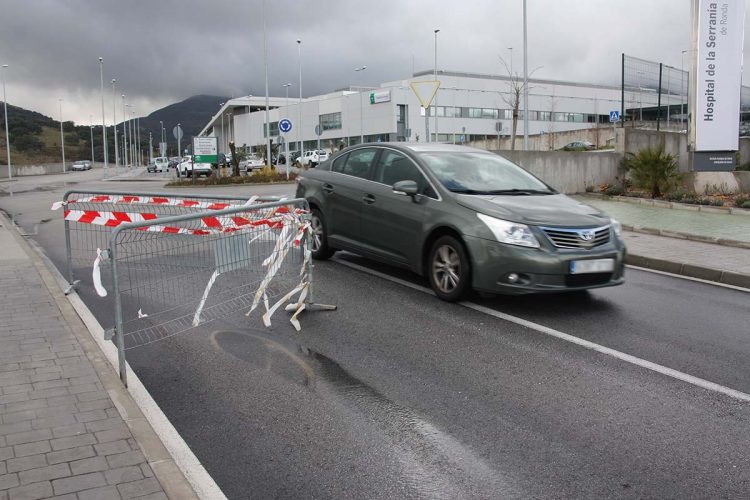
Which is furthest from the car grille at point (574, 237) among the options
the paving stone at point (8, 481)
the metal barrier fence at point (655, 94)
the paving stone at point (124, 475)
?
the metal barrier fence at point (655, 94)

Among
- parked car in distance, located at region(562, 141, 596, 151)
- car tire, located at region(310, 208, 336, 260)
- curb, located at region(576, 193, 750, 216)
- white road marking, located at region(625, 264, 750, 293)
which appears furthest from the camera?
parked car in distance, located at region(562, 141, 596, 151)

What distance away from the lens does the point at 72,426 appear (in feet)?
12.7

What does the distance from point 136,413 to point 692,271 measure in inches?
299

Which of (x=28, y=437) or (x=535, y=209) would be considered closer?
(x=28, y=437)

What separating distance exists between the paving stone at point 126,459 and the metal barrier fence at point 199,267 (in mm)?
1281

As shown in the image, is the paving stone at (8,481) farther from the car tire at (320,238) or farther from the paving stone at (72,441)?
the car tire at (320,238)

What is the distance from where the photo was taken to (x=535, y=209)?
22.3 feet

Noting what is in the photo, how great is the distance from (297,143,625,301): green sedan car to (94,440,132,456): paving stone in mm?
3921

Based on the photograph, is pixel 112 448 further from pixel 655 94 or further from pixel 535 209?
pixel 655 94

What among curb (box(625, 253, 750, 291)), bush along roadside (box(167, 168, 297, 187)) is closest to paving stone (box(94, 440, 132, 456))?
curb (box(625, 253, 750, 291))

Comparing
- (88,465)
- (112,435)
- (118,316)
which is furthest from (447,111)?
(88,465)

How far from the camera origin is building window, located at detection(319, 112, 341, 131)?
82.6 meters

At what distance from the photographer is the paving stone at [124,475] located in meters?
3.24

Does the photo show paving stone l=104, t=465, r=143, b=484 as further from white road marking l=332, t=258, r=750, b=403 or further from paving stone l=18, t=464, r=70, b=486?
white road marking l=332, t=258, r=750, b=403
